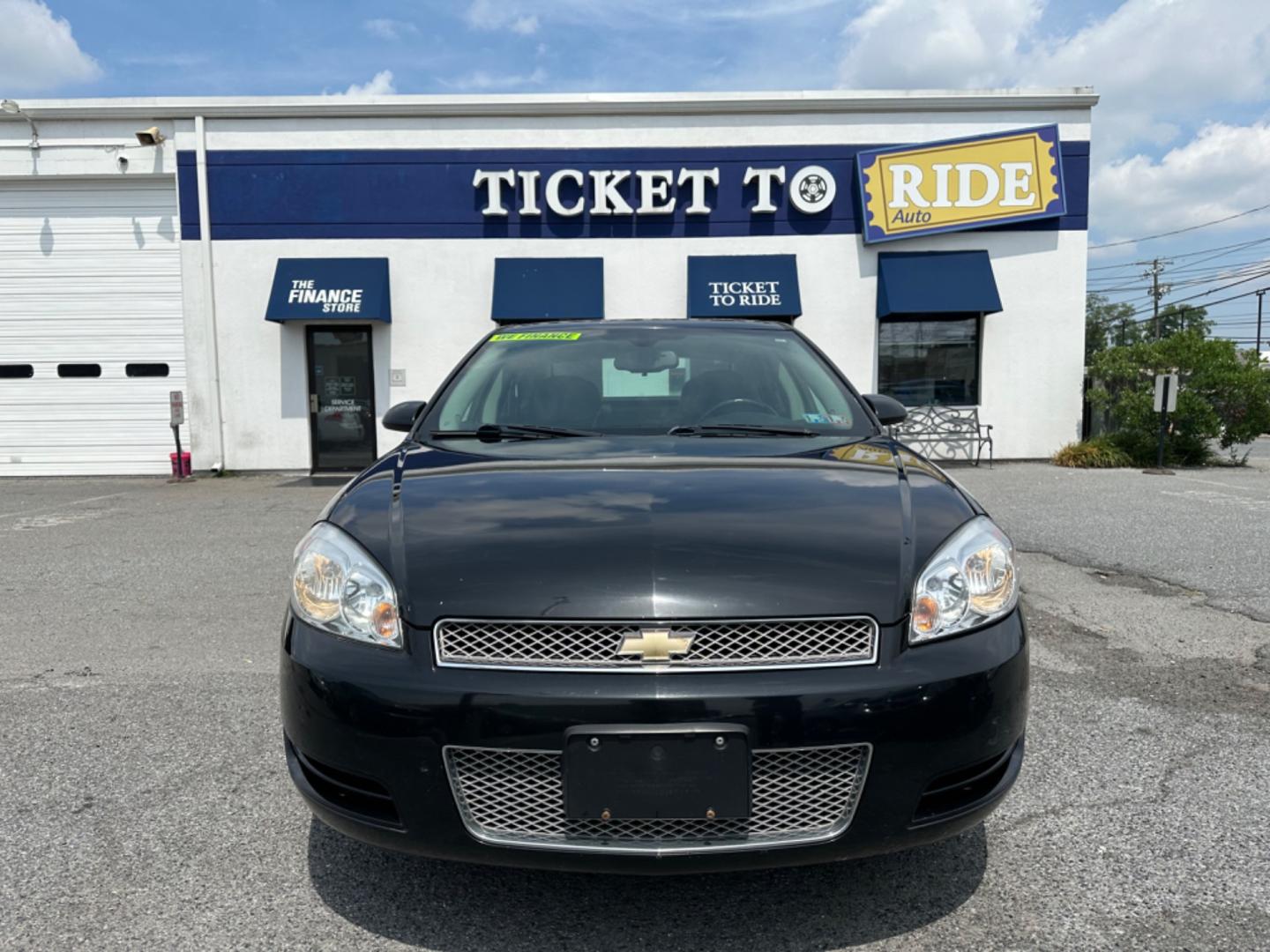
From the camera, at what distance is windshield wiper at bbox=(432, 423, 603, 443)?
2.88 metres

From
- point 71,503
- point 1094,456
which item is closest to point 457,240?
point 71,503

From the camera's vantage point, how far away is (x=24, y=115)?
42.5 ft

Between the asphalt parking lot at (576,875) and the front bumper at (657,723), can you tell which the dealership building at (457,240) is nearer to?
the asphalt parking lot at (576,875)

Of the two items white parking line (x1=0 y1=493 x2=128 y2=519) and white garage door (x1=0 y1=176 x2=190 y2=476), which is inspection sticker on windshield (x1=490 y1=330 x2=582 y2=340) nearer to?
white parking line (x1=0 y1=493 x2=128 y2=519)

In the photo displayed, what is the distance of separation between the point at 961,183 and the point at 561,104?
6164mm

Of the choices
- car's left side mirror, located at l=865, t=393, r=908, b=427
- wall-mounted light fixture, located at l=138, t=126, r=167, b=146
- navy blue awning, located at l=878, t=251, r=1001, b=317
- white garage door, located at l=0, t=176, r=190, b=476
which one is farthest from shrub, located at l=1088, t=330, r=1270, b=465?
wall-mounted light fixture, located at l=138, t=126, r=167, b=146

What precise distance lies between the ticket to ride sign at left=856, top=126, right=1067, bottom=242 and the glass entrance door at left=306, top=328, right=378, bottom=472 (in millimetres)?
7959

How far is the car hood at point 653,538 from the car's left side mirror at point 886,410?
38.7 inches

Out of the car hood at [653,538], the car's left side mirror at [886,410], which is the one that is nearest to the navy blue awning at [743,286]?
the car's left side mirror at [886,410]

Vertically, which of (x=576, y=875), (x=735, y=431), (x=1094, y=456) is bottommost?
(x=576, y=875)

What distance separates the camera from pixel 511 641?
1.82 m

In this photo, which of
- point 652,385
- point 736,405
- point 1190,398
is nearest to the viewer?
point 736,405

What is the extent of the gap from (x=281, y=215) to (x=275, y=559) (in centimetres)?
834

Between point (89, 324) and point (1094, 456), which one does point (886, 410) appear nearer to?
point (1094, 456)
